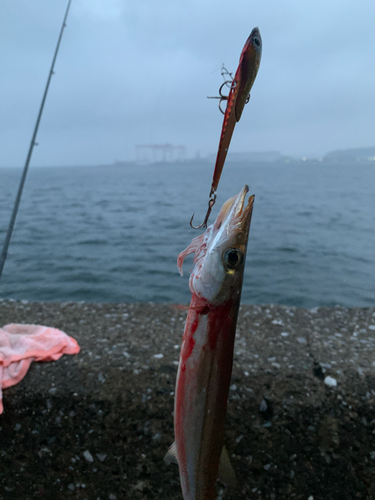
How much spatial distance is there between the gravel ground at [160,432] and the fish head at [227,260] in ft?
5.32

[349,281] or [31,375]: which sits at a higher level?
[349,281]

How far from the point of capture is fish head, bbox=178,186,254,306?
139cm

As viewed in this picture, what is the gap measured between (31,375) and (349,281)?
9552mm

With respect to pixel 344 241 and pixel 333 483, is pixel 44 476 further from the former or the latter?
pixel 344 241

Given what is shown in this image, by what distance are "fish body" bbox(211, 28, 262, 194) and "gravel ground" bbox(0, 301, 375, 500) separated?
6.92 feet

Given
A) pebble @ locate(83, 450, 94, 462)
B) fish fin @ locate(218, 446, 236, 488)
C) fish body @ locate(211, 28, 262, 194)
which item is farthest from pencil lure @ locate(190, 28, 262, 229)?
pebble @ locate(83, 450, 94, 462)

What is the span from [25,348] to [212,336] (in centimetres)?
221

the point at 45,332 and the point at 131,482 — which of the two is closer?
the point at 131,482

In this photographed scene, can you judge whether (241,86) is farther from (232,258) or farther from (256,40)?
(232,258)

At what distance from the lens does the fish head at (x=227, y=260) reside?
139 cm

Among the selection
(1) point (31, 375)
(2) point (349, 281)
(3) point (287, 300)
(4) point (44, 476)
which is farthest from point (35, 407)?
(2) point (349, 281)

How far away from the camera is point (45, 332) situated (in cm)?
317

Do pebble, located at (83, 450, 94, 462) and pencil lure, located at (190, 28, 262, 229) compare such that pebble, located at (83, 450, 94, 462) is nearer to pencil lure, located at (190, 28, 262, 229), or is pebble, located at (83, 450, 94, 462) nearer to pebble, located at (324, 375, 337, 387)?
pebble, located at (324, 375, 337, 387)

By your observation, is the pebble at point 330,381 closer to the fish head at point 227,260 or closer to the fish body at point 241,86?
the fish head at point 227,260
